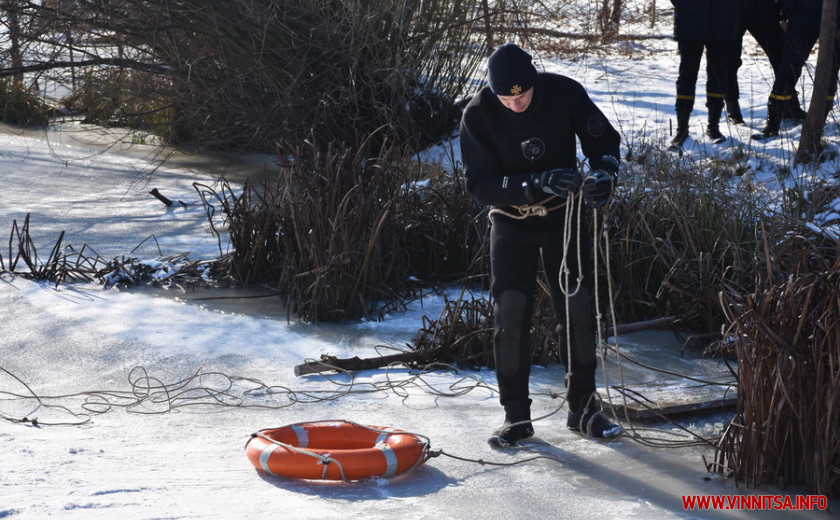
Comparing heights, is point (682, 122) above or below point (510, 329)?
above

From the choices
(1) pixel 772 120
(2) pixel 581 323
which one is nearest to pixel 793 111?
(1) pixel 772 120

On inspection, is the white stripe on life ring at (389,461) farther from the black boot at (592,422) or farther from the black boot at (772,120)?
the black boot at (772,120)

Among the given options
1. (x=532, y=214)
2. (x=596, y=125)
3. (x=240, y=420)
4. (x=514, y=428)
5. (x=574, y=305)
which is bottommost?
(x=240, y=420)

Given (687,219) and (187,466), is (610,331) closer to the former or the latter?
(687,219)

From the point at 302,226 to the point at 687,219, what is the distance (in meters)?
2.56

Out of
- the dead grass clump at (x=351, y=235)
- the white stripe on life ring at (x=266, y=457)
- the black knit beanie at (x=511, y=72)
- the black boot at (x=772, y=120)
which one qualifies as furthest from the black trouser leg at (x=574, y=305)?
the black boot at (x=772, y=120)

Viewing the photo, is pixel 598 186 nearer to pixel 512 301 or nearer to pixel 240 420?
pixel 512 301

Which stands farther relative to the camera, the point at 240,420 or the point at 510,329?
the point at 240,420

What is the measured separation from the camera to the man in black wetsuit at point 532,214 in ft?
13.6

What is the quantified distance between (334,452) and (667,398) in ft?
5.73

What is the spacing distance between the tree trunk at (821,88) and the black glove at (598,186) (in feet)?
15.1

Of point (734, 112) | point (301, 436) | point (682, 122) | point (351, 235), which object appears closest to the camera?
point (301, 436)

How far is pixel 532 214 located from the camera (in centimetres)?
418

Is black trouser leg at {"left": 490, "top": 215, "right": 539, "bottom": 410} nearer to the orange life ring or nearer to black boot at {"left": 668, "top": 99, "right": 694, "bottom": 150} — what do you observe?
the orange life ring
